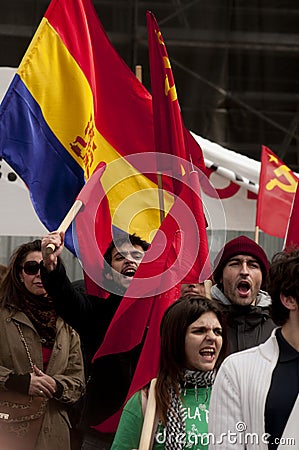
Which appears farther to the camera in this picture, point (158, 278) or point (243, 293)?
point (243, 293)

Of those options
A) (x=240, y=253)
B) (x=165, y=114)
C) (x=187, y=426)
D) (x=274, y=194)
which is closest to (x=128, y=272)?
(x=240, y=253)

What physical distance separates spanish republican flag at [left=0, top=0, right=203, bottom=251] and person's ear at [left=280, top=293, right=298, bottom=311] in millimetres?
1485

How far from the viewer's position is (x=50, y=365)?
3.75 m

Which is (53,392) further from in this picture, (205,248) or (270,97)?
(270,97)

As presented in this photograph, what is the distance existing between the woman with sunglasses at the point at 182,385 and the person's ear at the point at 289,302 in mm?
434

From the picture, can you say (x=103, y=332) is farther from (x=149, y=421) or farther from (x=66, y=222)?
(x=149, y=421)

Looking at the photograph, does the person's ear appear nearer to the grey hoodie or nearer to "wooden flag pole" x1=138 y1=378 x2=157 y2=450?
"wooden flag pole" x1=138 y1=378 x2=157 y2=450

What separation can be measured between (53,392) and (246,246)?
0.73m

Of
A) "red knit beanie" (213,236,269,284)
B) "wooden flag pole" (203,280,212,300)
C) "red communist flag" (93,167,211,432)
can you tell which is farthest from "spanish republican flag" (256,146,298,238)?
"wooden flag pole" (203,280,212,300)

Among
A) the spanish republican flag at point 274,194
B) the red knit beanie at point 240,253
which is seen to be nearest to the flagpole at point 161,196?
the red knit beanie at point 240,253

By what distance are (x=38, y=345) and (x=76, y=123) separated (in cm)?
77

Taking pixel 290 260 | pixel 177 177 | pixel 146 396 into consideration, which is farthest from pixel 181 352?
pixel 177 177

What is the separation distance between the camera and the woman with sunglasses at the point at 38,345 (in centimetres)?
371

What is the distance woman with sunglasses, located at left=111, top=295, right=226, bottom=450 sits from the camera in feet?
9.55
